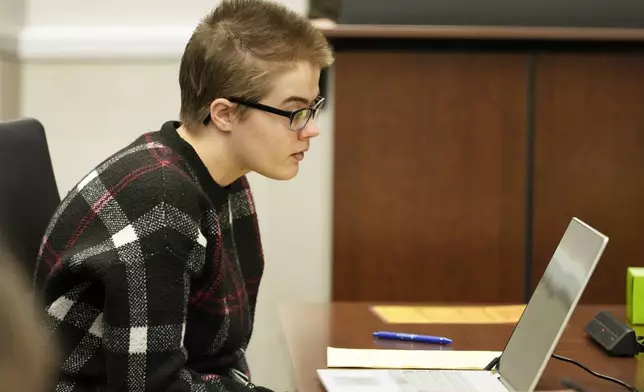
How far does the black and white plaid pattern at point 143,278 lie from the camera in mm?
1440

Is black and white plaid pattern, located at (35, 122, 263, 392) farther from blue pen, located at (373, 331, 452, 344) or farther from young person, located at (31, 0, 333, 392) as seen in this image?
blue pen, located at (373, 331, 452, 344)

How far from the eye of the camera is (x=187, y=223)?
4.88 ft

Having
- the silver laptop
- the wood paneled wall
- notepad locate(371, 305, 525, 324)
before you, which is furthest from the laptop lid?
the wood paneled wall

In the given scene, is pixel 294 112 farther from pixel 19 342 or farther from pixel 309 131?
pixel 19 342

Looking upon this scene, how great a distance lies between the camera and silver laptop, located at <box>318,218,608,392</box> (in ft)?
4.30

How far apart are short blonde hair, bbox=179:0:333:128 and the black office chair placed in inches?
11.0

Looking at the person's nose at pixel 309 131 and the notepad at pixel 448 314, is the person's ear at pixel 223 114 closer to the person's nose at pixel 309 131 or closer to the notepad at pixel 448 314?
the person's nose at pixel 309 131

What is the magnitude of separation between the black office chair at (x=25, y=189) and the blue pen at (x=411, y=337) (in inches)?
24.8

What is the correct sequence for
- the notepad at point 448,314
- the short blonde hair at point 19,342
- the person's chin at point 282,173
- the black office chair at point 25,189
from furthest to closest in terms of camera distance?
the notepad at point 448,314 → the person's chin at point 282,173 → the black office chair at point 25,189 → the short blonde hair at point 19,342

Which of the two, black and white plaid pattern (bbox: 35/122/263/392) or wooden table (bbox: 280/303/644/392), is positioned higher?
black and white plaid pattern (bbox: 35/122/263/392)

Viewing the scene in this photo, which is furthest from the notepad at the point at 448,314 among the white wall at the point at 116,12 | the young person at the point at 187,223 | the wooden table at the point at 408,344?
the white wall at the point at 116,12

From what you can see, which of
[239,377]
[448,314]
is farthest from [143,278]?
[448,314]

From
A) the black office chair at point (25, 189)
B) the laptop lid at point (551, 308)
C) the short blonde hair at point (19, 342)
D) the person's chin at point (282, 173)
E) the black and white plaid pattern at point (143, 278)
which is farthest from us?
the person's chin at point (282, 173)

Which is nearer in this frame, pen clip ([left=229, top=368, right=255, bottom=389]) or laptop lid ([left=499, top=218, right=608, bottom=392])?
laptop lid ([left=499, top=218, right=608, bottom=392])
